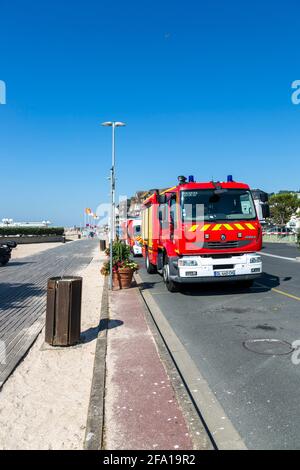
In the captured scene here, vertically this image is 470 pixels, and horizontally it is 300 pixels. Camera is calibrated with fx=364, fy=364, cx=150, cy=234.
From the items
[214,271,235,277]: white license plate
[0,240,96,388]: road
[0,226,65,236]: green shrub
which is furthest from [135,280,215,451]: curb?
[0,226,65,236]: green shrub

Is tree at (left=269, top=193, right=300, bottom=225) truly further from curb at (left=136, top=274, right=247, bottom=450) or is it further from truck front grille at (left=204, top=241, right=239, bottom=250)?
curb at (left=136, top=274, right=247, bottom=450)

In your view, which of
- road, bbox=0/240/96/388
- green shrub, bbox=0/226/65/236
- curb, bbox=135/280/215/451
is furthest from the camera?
green shrub, bbox=0/226/65/236

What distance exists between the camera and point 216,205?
945 centimetres

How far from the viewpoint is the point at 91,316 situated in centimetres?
772

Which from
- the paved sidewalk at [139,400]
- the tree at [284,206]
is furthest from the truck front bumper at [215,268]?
the tree at [284,206]

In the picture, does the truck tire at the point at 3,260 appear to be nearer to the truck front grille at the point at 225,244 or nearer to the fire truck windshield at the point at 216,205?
the fire truck windshield at the point at 216,205

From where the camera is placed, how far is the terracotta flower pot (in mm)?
10922

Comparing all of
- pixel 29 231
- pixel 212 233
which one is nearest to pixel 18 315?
pixel 212 233

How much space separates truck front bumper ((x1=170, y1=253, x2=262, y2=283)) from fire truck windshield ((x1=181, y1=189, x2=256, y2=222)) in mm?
1019

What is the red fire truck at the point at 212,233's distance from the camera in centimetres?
908

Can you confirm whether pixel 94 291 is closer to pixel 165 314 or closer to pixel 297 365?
pixel 165 314

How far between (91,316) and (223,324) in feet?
9.04

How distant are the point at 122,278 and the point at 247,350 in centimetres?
597
